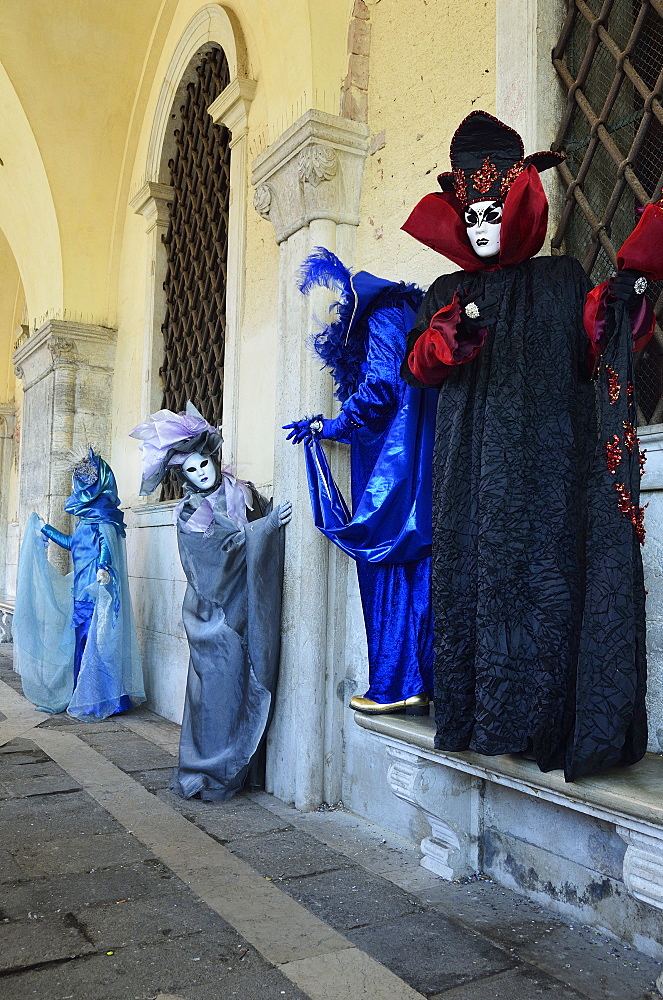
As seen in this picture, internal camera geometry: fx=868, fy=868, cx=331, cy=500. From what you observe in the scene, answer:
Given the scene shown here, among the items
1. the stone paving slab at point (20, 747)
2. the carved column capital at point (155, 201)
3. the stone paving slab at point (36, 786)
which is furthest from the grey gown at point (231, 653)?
the carved column capital at point (155, 201)

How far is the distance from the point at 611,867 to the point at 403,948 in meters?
0.65

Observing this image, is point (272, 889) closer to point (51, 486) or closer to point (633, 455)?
point (633, 455)

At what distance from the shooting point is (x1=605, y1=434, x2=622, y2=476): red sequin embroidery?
224 centimetres

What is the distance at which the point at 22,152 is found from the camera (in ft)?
23.7

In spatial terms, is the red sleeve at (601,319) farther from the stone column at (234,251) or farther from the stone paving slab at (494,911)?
the stone column at (234,251)

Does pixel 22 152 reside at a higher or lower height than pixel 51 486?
higher

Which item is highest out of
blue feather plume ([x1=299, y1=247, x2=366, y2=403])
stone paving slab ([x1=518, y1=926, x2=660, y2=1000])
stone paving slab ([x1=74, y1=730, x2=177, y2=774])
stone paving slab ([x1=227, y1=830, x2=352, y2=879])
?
blue feather plume ([x1=299, y1=247, x2=366, y2=403])

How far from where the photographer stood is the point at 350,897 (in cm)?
282

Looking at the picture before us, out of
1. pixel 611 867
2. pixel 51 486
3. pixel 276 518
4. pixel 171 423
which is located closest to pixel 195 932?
pixel 611 867

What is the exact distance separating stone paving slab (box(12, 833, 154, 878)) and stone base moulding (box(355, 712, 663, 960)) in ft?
3.47

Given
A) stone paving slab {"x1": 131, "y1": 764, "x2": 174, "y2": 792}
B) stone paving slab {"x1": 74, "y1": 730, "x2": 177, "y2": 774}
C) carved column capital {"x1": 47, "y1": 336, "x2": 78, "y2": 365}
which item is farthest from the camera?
carved column capital {"x1": 47, "y1": 336, "x2": 78, "y2": 365}

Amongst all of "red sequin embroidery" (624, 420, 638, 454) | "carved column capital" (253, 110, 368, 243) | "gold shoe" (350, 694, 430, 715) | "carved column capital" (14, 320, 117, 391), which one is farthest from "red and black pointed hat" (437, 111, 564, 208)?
"carved column capital" (14, 320, 117, 391)

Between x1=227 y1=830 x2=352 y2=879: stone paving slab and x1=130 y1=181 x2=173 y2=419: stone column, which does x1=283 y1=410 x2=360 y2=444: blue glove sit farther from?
x1=130 y1=181 x2=173 y2=419: stone column

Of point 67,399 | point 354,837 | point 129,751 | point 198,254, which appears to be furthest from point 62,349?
point 354,837
